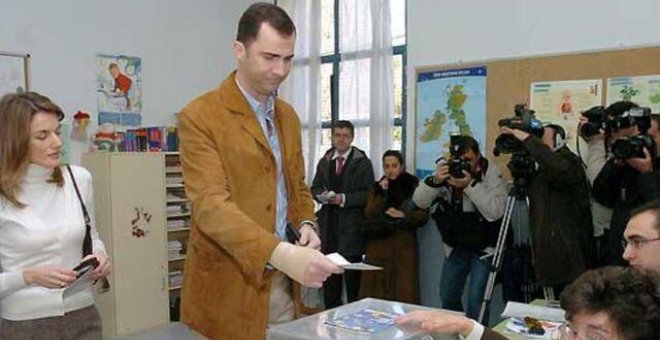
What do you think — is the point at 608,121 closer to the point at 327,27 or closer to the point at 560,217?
the point at 560,217

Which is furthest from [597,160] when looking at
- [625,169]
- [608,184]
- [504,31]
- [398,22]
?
[398,22]

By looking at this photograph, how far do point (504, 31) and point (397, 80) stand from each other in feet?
3.69

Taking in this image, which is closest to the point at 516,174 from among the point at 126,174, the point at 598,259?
the point at 598,259

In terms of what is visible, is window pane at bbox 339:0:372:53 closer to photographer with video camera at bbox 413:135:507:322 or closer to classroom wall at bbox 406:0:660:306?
classroom wall at bbox 406:0:660:306

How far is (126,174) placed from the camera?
4.84 meters

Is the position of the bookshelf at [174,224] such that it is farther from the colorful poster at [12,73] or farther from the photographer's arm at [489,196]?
the photographer's arm at [489,196]

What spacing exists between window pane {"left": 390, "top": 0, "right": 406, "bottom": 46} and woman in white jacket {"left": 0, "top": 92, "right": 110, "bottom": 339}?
3.56 m

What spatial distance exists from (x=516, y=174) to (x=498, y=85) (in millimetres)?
903

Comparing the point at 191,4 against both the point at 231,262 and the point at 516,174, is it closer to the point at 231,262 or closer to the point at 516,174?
the point at 516,174

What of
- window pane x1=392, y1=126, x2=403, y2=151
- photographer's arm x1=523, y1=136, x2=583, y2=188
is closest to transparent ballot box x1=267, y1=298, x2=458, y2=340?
photographer's arm x1=523, y1=136, x2=583, y2=188

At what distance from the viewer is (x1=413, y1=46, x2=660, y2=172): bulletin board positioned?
3854mm

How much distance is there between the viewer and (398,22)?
5.27m

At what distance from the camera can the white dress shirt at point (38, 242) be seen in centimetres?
201

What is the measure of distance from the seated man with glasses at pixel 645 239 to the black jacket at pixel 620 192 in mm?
893
